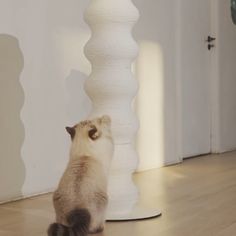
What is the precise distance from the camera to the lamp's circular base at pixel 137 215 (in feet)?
7.53

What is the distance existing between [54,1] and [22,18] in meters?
0.28

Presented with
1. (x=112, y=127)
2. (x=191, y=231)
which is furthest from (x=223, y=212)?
(x=112, y=127)

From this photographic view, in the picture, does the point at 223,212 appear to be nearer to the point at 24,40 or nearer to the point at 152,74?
the point at 24,40

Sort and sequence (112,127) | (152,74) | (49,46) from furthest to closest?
(152,74), (49,46), (112,127)

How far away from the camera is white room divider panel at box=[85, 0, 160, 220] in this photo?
228cm

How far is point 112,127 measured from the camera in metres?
2.29

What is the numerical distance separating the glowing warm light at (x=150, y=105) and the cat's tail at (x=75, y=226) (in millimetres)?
1972

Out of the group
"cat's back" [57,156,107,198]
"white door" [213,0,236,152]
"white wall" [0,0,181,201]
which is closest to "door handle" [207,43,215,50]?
"white door" [213,0,236,152]

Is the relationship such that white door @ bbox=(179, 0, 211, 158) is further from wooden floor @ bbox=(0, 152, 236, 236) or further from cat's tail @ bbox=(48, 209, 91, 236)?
cat's tail @ bbox=(48, 209, 91, 236)

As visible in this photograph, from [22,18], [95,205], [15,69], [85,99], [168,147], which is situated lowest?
[168,147]

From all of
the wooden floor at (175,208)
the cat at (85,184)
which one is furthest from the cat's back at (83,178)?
the wooden floor at (175,208)

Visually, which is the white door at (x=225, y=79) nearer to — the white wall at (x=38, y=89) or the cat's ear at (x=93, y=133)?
the white wall at (x=38, y=89)

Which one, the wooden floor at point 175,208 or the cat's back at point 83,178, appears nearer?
the cat's back at point 83,178

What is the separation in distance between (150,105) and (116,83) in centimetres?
169
